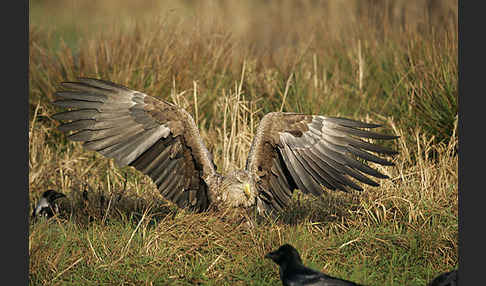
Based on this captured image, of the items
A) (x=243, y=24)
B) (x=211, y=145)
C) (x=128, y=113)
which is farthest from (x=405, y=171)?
(x=243, y=24)

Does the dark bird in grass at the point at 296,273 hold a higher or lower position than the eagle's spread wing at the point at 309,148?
lower

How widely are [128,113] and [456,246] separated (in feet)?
8.89

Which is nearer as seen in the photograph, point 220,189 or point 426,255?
point 426,255

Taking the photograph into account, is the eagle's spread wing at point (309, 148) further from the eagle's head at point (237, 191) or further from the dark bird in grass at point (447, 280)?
the dark bird in grass at point (447, 280)

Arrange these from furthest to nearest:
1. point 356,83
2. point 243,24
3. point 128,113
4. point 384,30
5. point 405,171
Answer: point 243,24 → point 384,30 → point 356,83 → point 405,171 → point 128,113

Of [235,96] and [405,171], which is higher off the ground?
[235,96]

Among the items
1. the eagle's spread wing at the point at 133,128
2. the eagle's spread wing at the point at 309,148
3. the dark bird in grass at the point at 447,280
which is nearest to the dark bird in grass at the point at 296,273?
the dark bird in grass at the point at 447,280

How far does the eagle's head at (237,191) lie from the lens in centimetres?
504

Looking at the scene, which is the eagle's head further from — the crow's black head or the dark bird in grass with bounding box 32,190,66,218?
the dark bird in grass with bounding box 32,190,66,218

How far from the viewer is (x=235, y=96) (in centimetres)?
709

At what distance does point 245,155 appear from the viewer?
651cm

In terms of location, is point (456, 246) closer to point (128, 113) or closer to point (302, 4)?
point (128, 113)

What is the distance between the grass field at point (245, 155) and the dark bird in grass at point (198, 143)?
317mm

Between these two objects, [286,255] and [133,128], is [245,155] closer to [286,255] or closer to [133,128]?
[133,128]
